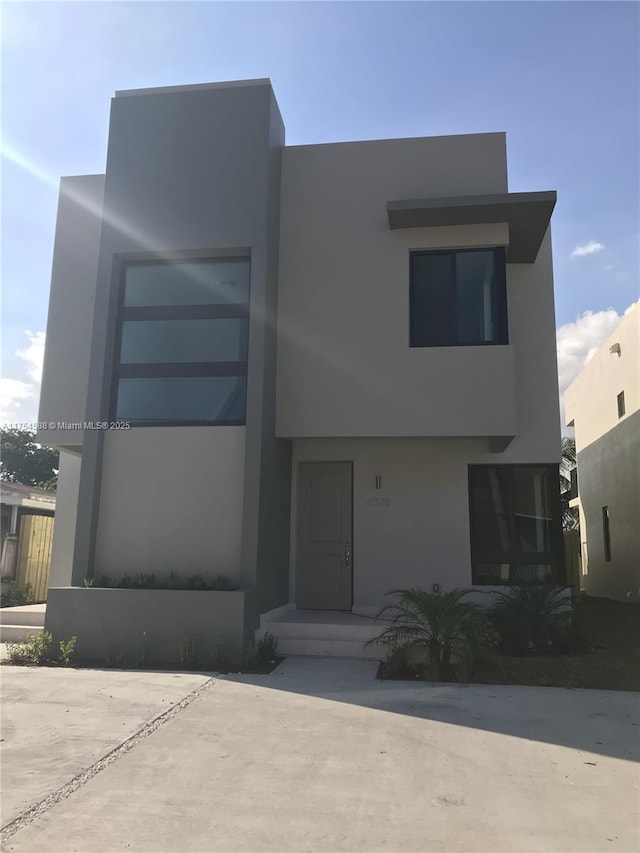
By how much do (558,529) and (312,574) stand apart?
12.3ft

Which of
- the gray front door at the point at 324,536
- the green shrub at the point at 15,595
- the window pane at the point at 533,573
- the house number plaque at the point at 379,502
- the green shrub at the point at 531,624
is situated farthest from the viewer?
the green shrub at the point at 15,595

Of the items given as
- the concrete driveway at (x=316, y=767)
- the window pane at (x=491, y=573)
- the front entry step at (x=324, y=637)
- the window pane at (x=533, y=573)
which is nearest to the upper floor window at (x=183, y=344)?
the front entry step at (x=324, y=637)

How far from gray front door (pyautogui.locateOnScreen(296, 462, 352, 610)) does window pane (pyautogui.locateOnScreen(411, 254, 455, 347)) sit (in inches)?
95.3

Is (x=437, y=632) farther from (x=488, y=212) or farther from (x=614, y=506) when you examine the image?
(x=614, y=506)

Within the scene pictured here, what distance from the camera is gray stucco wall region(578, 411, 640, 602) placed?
14.6 meters

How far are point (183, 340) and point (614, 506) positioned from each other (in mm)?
12213

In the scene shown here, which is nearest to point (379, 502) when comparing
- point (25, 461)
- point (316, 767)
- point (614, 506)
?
point (316, 767)

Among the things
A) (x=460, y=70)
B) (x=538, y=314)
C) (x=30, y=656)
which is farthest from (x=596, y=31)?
(x=30, y=656)

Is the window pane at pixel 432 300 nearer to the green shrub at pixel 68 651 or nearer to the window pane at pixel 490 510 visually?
Result: the window pane at pixel 490 510

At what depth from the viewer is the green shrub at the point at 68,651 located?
7.60 meters

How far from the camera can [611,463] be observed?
1631cm

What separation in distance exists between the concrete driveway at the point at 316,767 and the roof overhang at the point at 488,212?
611cm

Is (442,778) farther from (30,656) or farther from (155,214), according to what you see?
(155,214)

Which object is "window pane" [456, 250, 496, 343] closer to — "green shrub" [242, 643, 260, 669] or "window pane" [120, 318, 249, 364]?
"window pane" [120, 318, 249, 364]
